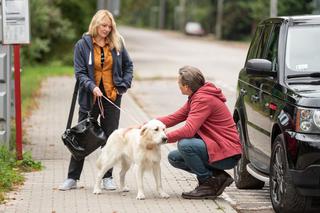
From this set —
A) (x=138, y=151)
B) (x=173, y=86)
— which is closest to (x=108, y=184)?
(x=138, y=151)

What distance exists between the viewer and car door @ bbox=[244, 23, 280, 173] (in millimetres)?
8016

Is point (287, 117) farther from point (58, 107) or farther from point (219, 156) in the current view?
point (58, 107)

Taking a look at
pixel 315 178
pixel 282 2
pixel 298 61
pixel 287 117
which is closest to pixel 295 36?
pixel 298 61

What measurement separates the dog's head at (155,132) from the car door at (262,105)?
0.98 m

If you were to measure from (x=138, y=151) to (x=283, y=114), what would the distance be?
1.57 m

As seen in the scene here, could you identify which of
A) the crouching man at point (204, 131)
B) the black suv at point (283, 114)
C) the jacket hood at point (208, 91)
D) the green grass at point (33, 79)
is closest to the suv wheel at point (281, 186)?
the black suv at point (283, 114)

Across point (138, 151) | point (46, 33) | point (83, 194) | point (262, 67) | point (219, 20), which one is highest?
point (262, 67)

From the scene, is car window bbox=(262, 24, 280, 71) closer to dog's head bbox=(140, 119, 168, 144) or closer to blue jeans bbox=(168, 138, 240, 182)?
blue jeans bbox=(168, 138, 240, 182)

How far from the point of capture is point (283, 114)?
24.3ft

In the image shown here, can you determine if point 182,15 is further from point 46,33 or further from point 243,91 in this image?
point 243,91

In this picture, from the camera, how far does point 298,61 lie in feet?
26.6

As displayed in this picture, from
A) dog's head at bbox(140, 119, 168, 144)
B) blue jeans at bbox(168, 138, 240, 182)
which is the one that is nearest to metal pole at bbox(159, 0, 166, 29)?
blue jeans at bbox(168, 138, 240, 182)

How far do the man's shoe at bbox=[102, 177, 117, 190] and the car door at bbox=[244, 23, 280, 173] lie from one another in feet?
4.92

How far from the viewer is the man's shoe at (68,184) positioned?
8.94 metres
